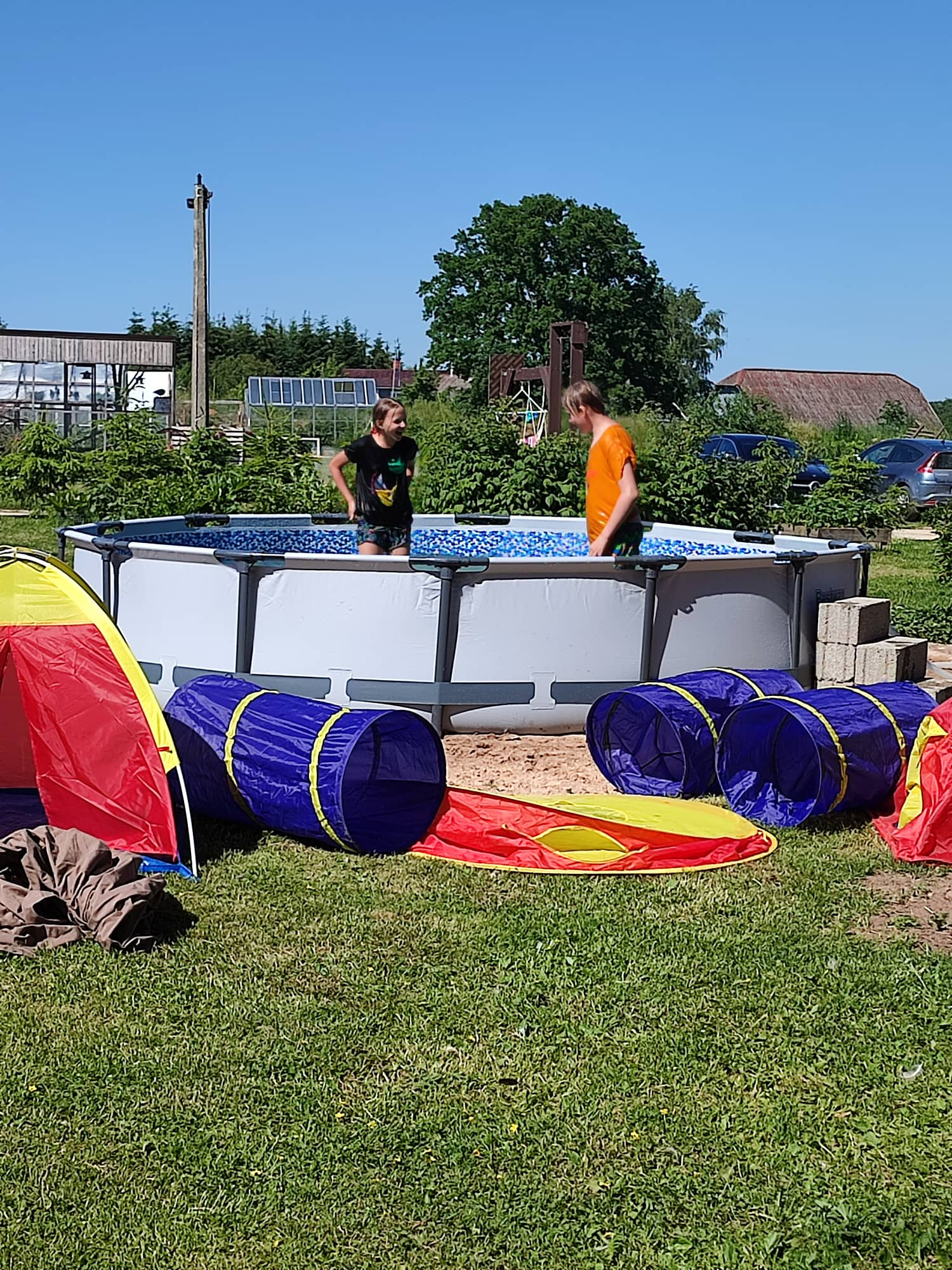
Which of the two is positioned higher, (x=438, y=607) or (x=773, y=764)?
(x=438, y=607)

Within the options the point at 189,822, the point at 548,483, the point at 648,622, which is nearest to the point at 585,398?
the point at 648,622

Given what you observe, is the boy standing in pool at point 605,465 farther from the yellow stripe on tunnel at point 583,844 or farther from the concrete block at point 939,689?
the yellow stripe on tunnel at point 583,844

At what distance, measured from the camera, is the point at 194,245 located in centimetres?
2616

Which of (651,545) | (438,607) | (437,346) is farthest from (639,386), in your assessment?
(438,607)

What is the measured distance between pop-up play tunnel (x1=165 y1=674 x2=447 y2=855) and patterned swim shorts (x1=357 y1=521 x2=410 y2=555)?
116 inches

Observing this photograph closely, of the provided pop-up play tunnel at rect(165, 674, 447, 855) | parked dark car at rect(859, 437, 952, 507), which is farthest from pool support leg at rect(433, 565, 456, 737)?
parked dark car at rect(859, 437, 952, 507)

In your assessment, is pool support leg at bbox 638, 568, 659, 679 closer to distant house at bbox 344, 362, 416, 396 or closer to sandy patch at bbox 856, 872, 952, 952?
sandy patch at bbox 856, 872, 952, 952

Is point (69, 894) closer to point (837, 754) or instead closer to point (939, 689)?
point (837, 754)

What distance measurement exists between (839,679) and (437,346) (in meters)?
60.9

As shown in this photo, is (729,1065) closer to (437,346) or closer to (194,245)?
(194,245)

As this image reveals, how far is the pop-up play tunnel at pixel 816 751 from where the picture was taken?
6.43m

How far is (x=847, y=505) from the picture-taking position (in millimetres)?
20578

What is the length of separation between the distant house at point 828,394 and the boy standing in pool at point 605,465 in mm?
63150

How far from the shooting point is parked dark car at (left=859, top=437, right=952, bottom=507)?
26.1 meters
